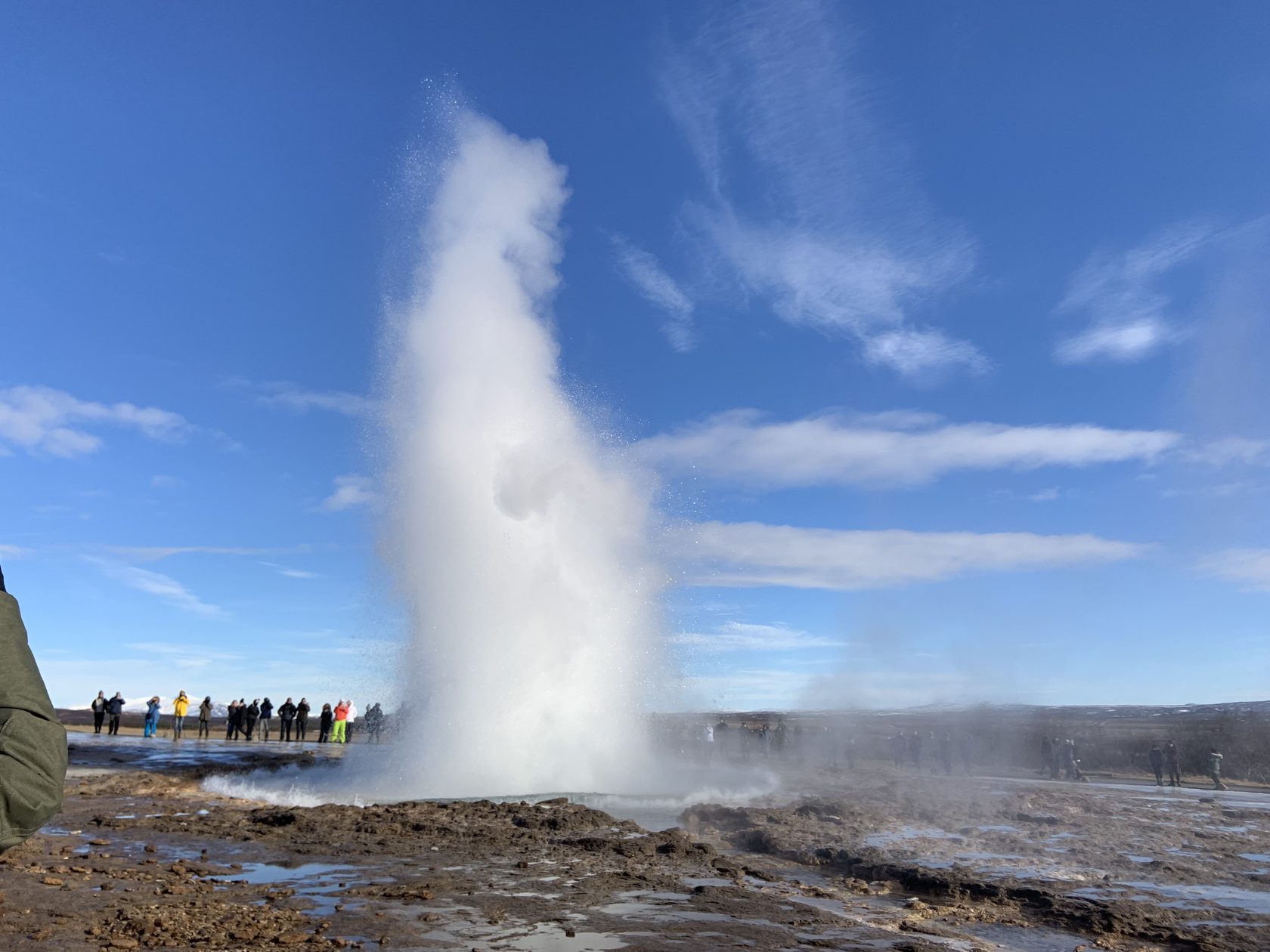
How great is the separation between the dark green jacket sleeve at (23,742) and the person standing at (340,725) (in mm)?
35287

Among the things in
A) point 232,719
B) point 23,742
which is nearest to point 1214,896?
point 23,742

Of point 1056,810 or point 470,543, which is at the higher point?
point 470,543

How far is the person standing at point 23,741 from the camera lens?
2.17 metres

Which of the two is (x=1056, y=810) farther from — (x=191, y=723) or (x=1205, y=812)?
(x=191, y=723)

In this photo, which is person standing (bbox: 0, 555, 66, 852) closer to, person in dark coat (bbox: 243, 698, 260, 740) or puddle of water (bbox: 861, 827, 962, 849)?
puddle of water (bbox: 861, 827, 962, 849)

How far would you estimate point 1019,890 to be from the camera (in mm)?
9938

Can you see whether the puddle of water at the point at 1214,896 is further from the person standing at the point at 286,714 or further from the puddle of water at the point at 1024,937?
the person standing at the point at 286,714

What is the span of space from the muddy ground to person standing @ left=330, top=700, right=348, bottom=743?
1673 cm

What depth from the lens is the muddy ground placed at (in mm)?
7547

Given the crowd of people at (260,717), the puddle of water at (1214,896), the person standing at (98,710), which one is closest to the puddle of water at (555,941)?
the puddle of water at (1214,896)

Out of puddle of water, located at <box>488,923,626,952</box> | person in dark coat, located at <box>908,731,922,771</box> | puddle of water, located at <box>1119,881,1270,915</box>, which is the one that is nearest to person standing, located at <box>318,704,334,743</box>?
person in dark coat, located at <box>908,731,922,771</box>

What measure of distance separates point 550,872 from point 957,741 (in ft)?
118

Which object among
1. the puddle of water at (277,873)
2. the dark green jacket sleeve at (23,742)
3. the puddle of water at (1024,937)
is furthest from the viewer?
the puddle of water at (277,873)

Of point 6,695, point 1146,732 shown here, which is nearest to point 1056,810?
point 6,695
